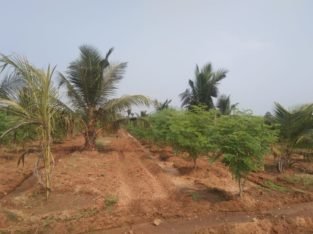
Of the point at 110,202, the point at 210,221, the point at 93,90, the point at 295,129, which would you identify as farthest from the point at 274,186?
the point at 93,90

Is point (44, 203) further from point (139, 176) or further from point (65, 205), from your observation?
point (139, 176)

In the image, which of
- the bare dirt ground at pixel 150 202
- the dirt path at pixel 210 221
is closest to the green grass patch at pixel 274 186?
the bare dirt ground at pixel 150 202

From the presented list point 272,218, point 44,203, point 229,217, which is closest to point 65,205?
point 44,203

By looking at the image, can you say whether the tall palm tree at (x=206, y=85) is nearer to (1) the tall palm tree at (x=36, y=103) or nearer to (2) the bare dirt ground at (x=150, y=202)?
(2) the bare dirt ground at (x=150, y=202)

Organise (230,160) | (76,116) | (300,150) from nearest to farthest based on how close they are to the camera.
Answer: (230,160)
(300,150)
(76,116)

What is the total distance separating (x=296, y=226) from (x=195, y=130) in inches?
203

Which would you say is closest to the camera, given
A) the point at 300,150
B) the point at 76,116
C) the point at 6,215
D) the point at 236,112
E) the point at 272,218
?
the point at 6,215

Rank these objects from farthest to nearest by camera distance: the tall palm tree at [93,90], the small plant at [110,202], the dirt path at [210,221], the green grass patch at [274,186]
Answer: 1. the tall palm tree at [93,90]
2. the green grass patch at [274,186]
3. the small plant at [110,202]
4. the dirt path at [210,221]

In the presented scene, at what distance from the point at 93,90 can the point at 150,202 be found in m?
9.20

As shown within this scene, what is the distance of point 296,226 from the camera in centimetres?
677

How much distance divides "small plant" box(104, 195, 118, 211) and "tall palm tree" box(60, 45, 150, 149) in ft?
28.2

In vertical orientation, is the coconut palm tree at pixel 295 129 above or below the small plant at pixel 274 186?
above

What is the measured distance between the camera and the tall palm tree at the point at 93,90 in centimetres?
1576

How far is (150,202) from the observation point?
7.88 meters
